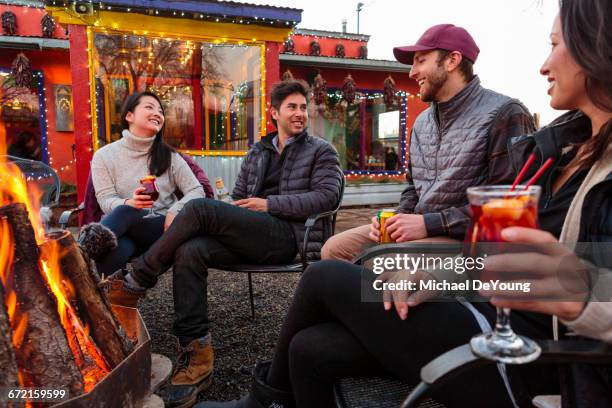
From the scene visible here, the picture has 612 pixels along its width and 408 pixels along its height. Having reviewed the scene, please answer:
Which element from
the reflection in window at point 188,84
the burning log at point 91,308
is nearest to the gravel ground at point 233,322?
the burning log at point 91,308

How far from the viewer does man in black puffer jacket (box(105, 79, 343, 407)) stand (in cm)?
217

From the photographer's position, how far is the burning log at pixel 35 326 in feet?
4.43

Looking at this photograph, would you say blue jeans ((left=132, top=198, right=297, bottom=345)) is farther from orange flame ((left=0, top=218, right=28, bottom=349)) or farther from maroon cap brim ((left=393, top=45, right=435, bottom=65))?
maroon cap brim ((left=393, top=45, right=435, bottom=65))

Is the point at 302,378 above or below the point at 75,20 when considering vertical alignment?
below

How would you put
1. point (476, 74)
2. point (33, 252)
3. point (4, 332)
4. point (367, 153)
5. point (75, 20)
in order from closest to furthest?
point (4, 332), point (33, 252), point (476, 74), point (75, 20), point (367, 153)

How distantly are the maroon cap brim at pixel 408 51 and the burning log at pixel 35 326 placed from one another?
74.1 inches

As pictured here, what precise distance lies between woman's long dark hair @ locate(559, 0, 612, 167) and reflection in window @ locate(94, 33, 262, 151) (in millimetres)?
6205

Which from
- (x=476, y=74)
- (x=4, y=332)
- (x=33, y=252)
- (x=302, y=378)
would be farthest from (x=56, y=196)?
(x=476, y=74)

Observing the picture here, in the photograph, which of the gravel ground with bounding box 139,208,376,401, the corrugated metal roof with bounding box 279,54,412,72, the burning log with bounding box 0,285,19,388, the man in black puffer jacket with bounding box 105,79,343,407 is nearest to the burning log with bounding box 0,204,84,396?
the burning log with bounding box 0,285,19,388

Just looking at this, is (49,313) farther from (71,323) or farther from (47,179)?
(47,179)

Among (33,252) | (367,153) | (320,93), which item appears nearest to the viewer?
(33,252)

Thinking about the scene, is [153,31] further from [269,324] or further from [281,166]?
[269,324]

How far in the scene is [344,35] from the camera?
12.4 m

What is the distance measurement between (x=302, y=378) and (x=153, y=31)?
622 centimetres
